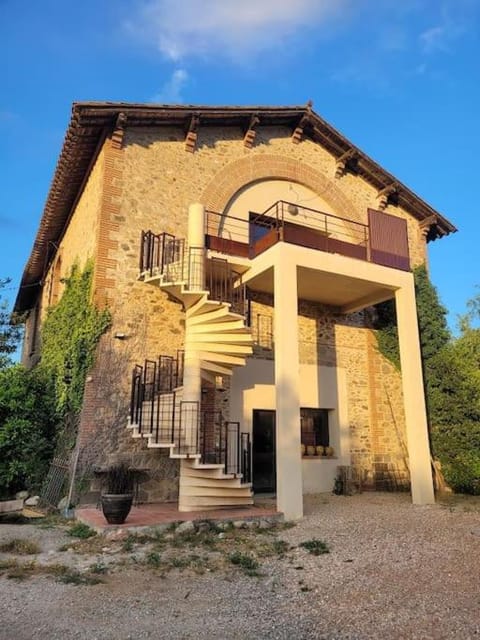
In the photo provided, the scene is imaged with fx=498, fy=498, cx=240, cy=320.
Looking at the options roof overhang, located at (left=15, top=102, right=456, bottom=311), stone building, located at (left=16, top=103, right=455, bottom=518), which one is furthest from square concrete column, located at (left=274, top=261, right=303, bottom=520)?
roof overhang, located at (left=15, top=102, right=456, bottom=311)

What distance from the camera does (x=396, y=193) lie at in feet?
44.9

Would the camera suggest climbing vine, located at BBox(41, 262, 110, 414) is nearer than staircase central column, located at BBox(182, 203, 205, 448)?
No

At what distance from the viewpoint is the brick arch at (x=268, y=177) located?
1094cm

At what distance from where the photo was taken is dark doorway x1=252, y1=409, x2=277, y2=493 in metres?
10.1

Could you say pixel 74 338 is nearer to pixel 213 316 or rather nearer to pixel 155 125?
pixel 213 316

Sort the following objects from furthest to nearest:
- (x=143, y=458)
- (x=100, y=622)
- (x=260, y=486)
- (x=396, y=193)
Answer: (x=396, y=193)
(x=260, y=486)
(x=143, y=458)
(x=100, y=622)

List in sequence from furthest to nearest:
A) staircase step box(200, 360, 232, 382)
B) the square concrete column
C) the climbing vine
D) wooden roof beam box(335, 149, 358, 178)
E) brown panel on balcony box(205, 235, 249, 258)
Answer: wooden roof beam box(335, 149, 358, 178) < brown panel on balcony box(205, 235, 249, 258) < the climbing vine < staircase step box(200, 360, 232, 382) < the square concrete column

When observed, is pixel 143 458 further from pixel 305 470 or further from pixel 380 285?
pixel 380 285

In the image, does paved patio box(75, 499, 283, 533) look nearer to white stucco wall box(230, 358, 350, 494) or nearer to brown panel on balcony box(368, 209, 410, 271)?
white stucco wall box(230, 358, 350, 494)

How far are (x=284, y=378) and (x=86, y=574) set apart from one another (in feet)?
13.6

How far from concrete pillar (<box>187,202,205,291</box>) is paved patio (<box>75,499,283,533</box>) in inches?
141

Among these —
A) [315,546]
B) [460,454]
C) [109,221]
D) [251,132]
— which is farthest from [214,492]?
[251,132]

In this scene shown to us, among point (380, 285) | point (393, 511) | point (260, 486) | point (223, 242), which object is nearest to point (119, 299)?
point (223, 242)

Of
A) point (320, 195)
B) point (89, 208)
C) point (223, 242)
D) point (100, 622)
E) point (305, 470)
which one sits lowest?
point (100, 622)
